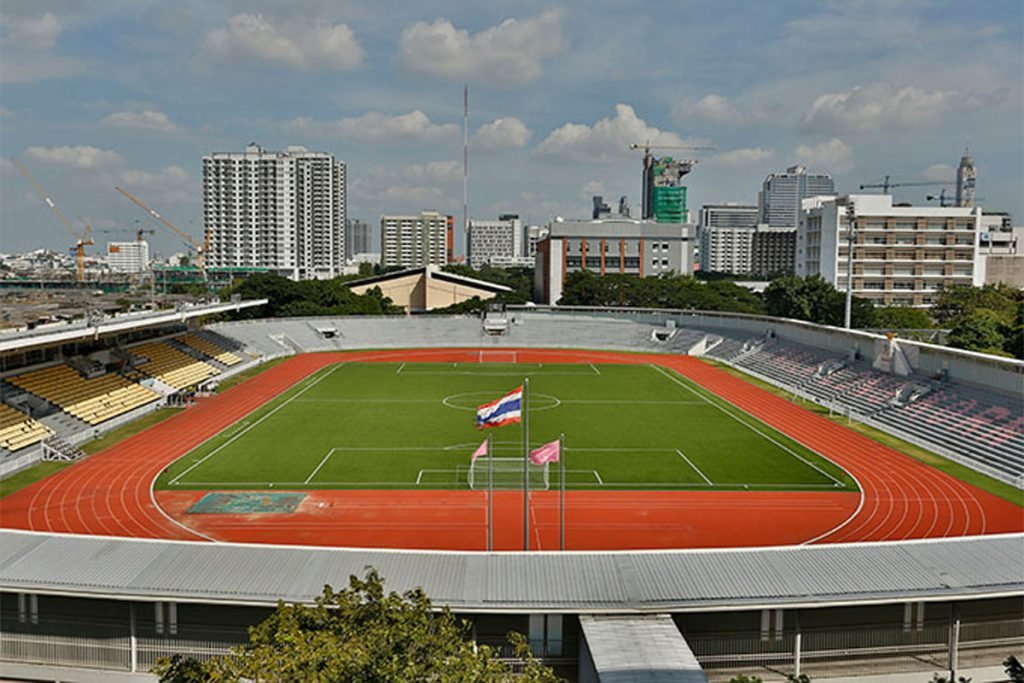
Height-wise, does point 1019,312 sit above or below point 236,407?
above

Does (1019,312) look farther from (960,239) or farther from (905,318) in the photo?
(960,239)

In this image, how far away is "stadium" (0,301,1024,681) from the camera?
1648cm

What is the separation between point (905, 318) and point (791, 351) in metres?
23.8

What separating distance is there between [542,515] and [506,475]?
15.2 ft

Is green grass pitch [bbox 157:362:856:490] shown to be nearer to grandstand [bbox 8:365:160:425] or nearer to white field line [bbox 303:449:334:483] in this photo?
white field line [bbox 303:449:334:483]

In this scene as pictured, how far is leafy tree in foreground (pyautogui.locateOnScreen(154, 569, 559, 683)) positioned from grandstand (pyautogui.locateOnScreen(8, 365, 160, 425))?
32690 millimetres

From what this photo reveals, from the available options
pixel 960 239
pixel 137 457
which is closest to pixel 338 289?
pixel 137 457

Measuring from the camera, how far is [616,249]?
12650cm

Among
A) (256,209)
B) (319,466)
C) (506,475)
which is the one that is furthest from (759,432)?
(256,209)

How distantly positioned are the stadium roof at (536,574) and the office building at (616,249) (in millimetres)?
107479

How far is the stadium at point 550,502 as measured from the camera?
16.5 metres

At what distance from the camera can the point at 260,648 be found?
10.8 meters

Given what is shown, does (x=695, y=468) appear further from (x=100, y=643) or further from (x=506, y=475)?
(x=100, y=643)

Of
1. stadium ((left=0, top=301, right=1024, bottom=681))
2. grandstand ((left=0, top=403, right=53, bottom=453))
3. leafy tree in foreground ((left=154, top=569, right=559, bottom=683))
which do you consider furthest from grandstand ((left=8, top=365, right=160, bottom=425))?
leafy tree in foreground ((left=154, top=569, right=559, bottom=683))
